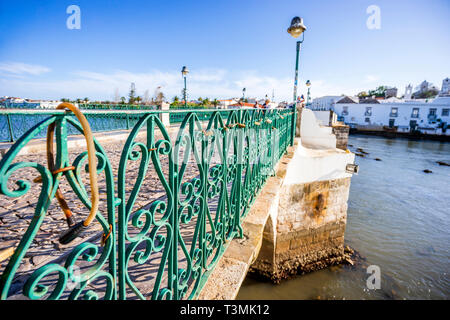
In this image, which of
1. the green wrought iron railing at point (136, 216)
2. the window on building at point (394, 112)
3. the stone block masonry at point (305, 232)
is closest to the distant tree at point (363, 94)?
the window on building at point (394, 112)

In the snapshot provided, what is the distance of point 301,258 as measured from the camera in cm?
924

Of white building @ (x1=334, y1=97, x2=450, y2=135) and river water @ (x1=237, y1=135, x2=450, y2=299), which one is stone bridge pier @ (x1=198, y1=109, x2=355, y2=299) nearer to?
river water @ (x1=237, y1=135, x2=450, y2=299)

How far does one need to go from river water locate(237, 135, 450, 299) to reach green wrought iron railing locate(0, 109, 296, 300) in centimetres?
723

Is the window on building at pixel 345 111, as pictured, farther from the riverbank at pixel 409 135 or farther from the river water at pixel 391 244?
the river water at pixel 391 244

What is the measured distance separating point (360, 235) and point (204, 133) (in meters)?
14.0

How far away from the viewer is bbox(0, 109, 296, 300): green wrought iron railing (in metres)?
0.79

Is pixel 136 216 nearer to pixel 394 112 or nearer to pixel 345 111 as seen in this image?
pixel 394 112

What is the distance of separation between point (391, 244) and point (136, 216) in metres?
14.7

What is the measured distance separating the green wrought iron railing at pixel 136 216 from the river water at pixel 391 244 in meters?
7.23

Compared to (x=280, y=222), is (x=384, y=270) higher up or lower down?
lower down

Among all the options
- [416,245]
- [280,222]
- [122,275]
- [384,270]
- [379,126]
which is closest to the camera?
[122,275]

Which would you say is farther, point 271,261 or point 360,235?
point 360,235
